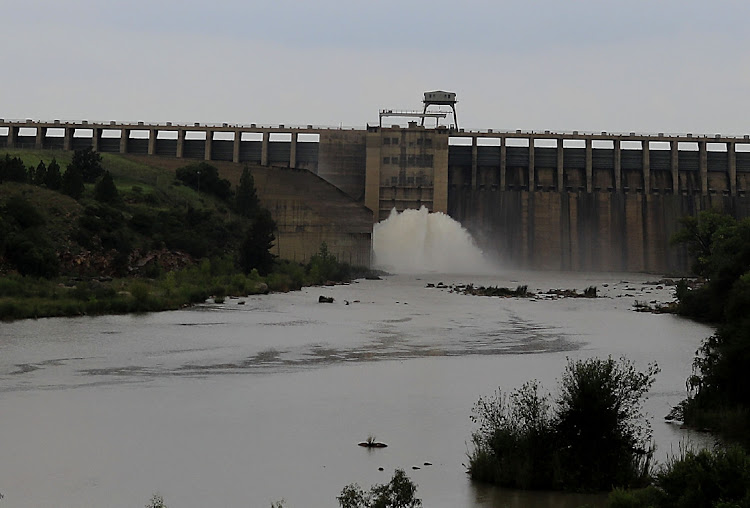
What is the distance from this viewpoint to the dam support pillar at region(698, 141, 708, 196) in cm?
9488

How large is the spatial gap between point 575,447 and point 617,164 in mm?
81597

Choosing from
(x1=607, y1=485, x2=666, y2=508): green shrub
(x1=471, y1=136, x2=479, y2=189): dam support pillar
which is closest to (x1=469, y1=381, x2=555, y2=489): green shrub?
(x1=607, y1=485, x2=666, y2=508): green shrub

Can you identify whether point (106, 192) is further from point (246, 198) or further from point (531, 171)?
point (531, 171)

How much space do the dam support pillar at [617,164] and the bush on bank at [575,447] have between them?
80113mm

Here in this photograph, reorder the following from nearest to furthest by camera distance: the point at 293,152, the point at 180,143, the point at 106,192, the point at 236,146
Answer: the point at 106,192, the point at 293,152, the point at 236,146, the point at 180,143

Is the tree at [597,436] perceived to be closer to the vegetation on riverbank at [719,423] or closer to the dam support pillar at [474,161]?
the vegetation on riverbank at [719,423]

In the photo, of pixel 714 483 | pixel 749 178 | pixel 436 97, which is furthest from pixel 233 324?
pixel 749 178

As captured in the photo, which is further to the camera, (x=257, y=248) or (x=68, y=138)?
(x=68, y=138)

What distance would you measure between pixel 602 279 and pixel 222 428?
65912mm

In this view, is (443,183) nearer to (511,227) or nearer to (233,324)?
(511,227)

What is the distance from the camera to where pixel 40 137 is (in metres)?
98.1

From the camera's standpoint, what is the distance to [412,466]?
1739 cm

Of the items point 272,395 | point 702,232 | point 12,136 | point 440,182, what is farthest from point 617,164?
point 272,395

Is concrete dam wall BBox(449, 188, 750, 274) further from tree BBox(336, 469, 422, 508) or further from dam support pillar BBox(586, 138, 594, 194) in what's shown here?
tree BBox(336, 469, 422, 508)
